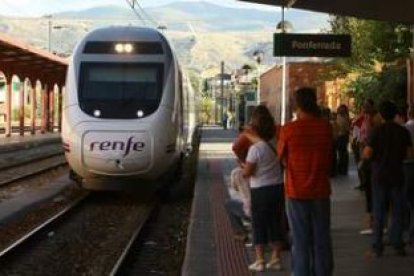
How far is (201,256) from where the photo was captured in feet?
31.6

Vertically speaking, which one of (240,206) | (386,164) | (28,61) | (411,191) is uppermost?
(28,61)

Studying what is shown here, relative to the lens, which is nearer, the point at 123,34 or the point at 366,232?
the point at 366,232

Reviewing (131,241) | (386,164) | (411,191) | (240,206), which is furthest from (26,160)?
(386,164)

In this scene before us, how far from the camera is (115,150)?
1520 centimetres

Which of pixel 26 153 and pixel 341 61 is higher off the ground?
pixel 341 61

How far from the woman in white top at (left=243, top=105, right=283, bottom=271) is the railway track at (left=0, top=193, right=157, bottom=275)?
1.77m

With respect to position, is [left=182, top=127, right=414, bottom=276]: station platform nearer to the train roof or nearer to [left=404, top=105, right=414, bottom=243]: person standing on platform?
[left=404, top=105, right=414, bottom=243]: person standing on platform

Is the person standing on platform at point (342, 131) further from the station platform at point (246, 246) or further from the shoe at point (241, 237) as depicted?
the shoe at point (241, 237)

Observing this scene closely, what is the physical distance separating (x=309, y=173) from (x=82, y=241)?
6.15 metres

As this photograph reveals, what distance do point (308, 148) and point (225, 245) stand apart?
12.0ft

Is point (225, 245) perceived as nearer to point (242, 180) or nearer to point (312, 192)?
point (242, 180)

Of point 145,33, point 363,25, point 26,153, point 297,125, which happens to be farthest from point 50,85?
point 297,125

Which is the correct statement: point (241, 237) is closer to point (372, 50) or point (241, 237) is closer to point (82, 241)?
point (82, 241)

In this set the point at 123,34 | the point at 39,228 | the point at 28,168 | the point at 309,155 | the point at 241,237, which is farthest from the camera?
the point at 28,168
